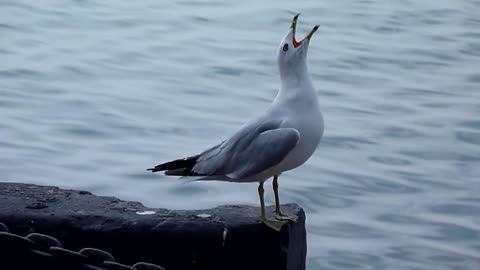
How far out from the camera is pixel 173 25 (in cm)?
883

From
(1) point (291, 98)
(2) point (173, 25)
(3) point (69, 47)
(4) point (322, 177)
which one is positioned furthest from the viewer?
(2) point (173, 25)

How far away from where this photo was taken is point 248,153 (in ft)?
10.2

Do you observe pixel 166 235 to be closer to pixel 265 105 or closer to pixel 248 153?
pixel 248 153

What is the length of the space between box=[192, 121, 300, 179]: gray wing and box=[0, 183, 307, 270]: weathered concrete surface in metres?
0.18

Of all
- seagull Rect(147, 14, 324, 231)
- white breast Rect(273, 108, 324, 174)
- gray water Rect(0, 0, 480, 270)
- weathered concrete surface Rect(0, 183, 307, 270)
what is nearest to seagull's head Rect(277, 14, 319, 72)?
seagull Rect(147, 14, 324, 231)

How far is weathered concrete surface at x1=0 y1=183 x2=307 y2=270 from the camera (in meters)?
2.87

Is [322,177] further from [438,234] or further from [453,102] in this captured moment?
[453,102]

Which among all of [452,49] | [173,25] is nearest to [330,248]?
[452,49]

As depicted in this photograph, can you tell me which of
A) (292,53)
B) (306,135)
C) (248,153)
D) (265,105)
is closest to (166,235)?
(248,153)

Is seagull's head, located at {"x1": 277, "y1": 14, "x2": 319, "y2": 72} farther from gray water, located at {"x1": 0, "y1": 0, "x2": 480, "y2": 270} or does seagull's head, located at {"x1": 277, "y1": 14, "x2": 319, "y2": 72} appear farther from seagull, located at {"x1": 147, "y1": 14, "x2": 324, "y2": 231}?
gray water, located at {"x1": 0, "y1": 0, "x2": 480, "y2": 270}

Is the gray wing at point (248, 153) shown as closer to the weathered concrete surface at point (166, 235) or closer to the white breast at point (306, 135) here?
the white breast at point (306, 135)

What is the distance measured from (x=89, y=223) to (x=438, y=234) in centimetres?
259

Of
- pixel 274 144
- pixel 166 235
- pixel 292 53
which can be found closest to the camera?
pixel 166 235

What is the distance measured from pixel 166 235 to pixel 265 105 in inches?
148
